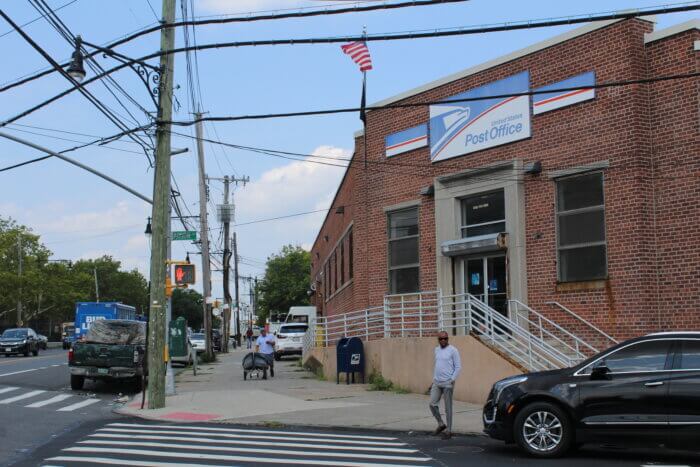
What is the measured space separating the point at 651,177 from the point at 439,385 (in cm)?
684

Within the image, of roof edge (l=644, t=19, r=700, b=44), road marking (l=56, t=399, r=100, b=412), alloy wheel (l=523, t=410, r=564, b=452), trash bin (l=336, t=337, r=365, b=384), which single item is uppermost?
roof edge (l=644, t=19, r=700, b=44)

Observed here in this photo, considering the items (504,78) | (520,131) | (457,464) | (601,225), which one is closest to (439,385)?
(457,464)

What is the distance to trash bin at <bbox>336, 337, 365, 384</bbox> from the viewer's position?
2117cm

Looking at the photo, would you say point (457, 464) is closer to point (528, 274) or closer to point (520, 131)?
point (528, 274)

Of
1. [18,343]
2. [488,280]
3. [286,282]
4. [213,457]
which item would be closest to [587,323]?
[488,280]

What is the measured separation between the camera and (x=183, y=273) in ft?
59.2

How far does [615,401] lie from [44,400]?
1358 cm

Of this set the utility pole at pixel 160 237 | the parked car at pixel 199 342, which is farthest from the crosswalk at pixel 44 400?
the parked car at pixel 199 342

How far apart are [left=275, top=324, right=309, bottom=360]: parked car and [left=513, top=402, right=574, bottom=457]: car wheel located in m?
28.3

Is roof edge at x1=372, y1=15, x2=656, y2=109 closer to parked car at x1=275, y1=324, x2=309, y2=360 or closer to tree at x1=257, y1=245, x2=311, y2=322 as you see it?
parked car at x1=275, y1=324, x2=309, y2=360

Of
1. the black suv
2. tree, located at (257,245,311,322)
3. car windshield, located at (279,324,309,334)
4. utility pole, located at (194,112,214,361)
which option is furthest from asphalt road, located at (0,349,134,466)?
tree, located at (257,245,311,322)

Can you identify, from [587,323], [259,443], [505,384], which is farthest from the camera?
[587,323]

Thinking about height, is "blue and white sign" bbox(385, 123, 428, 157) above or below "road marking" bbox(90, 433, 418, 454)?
above

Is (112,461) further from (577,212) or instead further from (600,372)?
(577,212)
